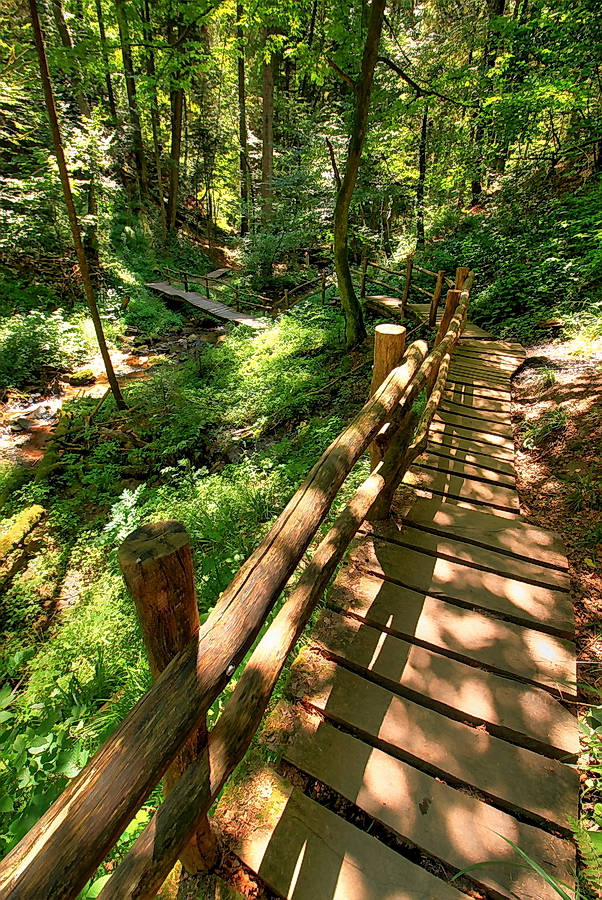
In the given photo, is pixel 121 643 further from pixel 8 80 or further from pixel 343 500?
pixel 8 80

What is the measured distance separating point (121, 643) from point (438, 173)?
675 inches

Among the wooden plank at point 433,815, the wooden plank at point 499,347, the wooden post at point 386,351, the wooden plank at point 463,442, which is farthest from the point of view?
the wooden plank at point 499,347

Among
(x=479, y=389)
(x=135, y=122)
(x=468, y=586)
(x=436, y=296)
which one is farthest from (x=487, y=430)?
(x=135, y=122)

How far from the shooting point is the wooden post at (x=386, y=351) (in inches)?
122

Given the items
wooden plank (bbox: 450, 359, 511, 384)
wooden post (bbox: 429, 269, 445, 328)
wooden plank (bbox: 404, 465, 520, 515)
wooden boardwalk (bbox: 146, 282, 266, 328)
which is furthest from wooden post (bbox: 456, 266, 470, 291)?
wooden boardwalk (bbox: 146, 282, 266, 328)

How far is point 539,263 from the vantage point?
9.38m

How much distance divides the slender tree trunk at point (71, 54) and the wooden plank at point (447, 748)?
8780 millimetres

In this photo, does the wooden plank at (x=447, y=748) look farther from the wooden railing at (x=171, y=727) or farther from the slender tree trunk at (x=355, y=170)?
the slender tree trunk at (x=355, y=170)

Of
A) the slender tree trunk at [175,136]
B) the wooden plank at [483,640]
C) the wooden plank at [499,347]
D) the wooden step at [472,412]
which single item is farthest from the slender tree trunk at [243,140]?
the wooden plank at [483,640]

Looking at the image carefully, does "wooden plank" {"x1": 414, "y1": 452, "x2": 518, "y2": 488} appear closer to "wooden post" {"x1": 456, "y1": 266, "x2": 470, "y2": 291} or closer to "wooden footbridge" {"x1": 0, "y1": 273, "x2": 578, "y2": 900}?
"wooden footbridge" {"x1": 0, "y1": 273, "x2": 578, "y2": 900}

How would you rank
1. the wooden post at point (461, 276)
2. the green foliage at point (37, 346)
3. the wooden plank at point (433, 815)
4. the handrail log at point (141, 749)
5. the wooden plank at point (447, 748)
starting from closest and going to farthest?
the handrail log at point (141, 749) < the wooden plank at point (433, 815) < the wooden plank at point (447, 748) < the wooden post at point (461, 276) < the green foliage at point (37, 346)

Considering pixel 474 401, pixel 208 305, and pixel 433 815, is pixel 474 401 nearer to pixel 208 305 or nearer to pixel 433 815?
pixel 433 815

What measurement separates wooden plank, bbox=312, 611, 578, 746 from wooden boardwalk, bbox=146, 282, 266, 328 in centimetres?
1160

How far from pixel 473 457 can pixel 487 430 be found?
77 centimetres
